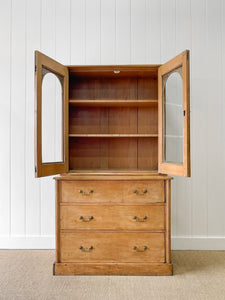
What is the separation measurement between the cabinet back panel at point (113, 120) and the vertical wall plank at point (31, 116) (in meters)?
0.48

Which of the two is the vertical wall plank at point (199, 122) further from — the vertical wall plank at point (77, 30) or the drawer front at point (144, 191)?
the vertical wall plank at point (77, 30)

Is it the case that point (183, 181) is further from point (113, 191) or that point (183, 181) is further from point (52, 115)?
point (52, 115)

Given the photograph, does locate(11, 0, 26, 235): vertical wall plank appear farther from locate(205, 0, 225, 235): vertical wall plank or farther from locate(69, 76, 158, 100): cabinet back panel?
locate(205, 0, 225, 235): vertical wall plank

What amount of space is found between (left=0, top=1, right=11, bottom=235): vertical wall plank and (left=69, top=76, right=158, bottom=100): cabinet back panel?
71cm

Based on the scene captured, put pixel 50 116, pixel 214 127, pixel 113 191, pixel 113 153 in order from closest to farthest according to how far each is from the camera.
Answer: pixel 113 191 → pixel 50 116 → pixel 113 153 → pixel 214 127

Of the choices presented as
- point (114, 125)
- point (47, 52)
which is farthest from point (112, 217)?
point (47, 52)

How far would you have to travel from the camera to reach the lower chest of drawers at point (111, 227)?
87.0 inches

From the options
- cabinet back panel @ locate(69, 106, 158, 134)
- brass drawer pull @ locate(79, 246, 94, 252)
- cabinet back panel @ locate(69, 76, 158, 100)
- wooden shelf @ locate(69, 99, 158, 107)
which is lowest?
brass drawer pull @ locate(79, 246, 94, 252)

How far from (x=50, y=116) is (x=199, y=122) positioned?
4.90 ft

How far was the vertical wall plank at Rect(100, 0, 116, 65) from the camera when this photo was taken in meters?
2.80

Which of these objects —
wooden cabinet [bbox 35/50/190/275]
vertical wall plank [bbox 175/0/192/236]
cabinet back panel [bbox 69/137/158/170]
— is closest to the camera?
wooden cabinet [bbox 35/50/190/275]

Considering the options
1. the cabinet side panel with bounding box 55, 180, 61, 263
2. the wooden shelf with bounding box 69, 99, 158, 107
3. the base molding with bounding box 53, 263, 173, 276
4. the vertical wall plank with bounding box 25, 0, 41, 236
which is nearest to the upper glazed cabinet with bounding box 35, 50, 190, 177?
the wooden shelf with bounding box 69, 99, 158, 107

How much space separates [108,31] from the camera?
2.81 metres

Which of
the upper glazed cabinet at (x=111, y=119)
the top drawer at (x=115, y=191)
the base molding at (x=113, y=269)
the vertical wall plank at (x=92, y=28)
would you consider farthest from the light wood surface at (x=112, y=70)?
the base molding at (x=113, y=269)
